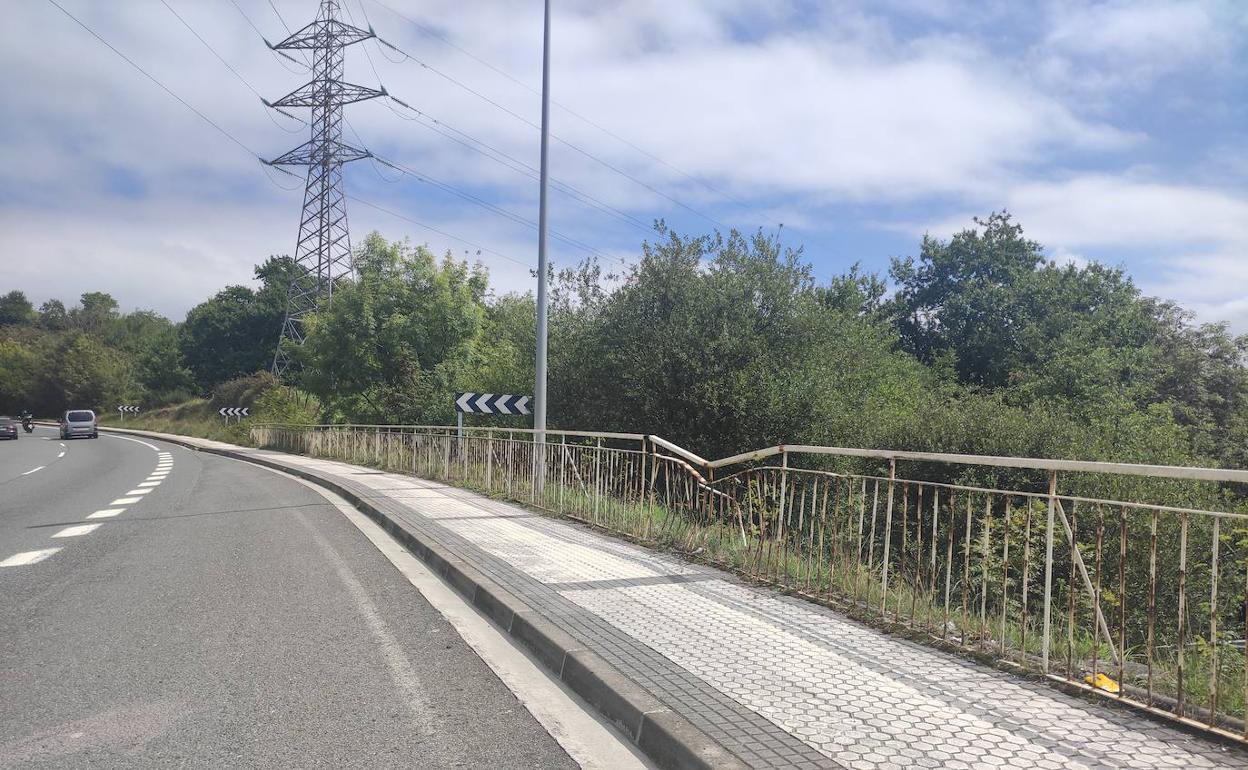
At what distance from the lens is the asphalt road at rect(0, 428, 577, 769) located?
11.9 ft

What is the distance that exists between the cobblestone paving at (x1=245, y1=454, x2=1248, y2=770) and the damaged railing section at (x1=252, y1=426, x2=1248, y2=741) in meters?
0.33

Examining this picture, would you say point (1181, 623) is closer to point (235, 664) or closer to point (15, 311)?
point (235, 664)

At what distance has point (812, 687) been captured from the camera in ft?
13.7

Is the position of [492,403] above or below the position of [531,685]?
above

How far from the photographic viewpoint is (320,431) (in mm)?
30109

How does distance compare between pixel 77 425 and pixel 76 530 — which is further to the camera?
pixel 77 425

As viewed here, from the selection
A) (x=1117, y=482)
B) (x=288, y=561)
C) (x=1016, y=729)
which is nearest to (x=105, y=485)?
(x=288, y=561)

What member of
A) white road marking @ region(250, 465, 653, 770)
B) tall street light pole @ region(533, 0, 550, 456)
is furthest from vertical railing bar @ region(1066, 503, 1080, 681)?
tall street light pole @ region(533, 0, 550, 456)

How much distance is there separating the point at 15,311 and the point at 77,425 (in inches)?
4209

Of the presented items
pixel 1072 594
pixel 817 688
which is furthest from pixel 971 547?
pixel 817 688

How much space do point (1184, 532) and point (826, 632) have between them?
2130mm

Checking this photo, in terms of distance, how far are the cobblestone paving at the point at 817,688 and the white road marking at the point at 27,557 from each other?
451 centimetres

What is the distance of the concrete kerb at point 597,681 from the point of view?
3.42 meters

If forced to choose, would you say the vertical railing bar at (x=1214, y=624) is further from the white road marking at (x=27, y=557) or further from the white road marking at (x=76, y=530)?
the white road marking at (x=76, y=530)
